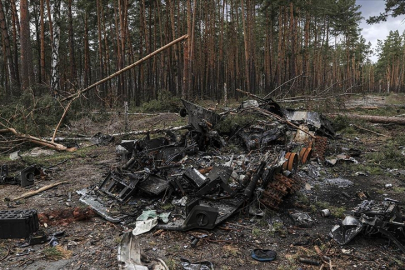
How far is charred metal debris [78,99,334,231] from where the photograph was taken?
457 cm

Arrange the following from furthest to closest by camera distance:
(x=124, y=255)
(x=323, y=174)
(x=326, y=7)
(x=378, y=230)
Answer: (x=326, y=7), (x=323, y=174), (x=378, y=230), (x=124, y=255)

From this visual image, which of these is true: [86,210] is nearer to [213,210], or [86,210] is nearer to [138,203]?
[138,203]

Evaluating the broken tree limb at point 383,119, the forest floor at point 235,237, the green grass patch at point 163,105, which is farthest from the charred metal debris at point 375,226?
the green grass patch at point 163,105

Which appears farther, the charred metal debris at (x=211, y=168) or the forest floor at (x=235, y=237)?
the charred metal debris at (x=211, y=168)

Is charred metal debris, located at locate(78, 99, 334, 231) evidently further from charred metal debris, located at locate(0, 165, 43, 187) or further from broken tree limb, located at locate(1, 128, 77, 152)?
broken tree limb, located at locate(1, 128, 77, 152)

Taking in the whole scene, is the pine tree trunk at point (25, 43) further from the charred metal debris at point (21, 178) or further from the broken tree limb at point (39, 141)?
the charred metal debris at point (21, 178)

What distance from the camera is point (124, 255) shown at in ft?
9.59

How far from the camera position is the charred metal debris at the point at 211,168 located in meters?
4.57

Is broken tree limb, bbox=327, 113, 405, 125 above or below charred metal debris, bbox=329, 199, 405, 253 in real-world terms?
above

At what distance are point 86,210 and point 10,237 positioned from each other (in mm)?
1119

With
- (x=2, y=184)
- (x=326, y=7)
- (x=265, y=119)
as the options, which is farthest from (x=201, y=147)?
(x=326, y=7)

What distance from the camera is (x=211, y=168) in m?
6.30

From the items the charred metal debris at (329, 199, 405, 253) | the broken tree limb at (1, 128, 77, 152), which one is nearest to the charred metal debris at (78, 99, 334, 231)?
the charred metal debris at (329, 199, 405, 253)

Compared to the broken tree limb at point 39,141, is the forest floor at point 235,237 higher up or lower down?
lower down
